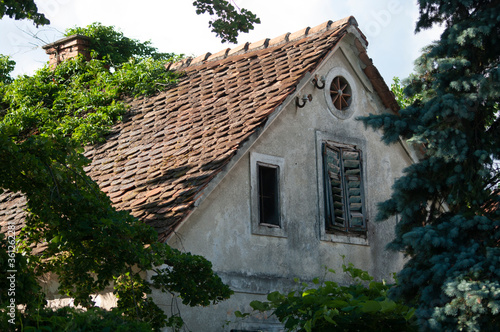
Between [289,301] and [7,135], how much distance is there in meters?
4.22

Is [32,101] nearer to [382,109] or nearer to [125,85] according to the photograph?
[125,85]

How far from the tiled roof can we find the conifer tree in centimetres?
322

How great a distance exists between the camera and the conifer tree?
23.5ft

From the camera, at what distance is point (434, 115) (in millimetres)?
7984

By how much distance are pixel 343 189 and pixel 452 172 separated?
4.74m

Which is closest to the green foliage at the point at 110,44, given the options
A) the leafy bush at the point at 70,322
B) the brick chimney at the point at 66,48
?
the brick chimney at the point at 66,48

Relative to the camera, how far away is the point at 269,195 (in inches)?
466

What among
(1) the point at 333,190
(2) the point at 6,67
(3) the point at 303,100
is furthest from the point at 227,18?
(2) the point at 6,67

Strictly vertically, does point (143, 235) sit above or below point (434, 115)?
below

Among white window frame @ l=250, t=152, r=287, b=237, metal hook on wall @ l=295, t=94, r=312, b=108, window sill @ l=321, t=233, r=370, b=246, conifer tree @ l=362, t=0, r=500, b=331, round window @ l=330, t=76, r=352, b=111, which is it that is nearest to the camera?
conifer tree @ l=362, t=0, r=500, b=331

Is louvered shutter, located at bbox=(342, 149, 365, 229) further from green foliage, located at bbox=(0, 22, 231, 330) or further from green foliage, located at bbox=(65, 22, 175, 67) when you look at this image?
green foliage, located at bbox=(65, 22, 175, 67)

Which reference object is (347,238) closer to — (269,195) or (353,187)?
(353,187)

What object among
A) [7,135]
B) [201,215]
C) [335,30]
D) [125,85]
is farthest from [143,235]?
[125,85]

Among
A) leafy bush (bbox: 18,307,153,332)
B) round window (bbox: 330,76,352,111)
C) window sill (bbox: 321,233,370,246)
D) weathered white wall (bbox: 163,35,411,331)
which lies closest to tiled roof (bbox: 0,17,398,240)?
weathered white wall (bbox: 163,35,411,331)
